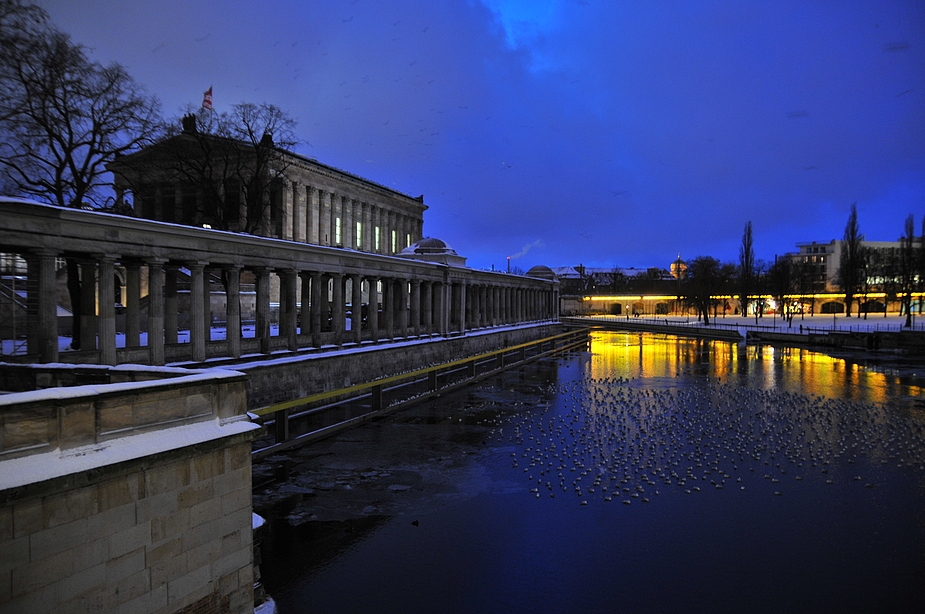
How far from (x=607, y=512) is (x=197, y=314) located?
1639 cm

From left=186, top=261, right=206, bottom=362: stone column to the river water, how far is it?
6749 millimetres

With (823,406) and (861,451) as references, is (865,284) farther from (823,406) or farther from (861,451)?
(861,451)

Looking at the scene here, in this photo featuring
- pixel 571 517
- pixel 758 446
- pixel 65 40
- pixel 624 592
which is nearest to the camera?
pixel 624 592

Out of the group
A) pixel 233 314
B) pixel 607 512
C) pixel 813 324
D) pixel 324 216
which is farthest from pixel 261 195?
pixel 813 324

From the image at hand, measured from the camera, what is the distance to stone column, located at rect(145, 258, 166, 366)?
61.5ft

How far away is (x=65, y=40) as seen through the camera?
23.4 m

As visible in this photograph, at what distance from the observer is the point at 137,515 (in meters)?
6.43

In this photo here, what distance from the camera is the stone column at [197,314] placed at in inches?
802

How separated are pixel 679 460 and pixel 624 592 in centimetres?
776

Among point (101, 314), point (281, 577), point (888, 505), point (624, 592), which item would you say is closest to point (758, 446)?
point (888, 505)

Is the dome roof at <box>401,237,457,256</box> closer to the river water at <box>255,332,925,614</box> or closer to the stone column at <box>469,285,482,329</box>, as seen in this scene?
the stone column at <box>469,285,482,329</box>

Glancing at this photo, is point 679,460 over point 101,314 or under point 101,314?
under

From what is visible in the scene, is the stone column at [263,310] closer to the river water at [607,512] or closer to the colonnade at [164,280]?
the colonnade at [164,280]

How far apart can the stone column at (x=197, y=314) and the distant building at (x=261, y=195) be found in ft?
37.7
